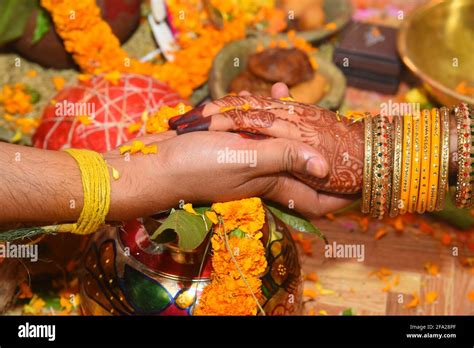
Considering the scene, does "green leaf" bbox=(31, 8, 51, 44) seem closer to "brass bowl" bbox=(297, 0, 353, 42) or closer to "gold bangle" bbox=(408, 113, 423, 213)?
"brass bowl" bbox=(297, 0, 353, 42)

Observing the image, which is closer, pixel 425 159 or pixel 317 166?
pixel 317 166

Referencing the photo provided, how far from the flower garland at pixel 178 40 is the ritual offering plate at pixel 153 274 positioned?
117 cm

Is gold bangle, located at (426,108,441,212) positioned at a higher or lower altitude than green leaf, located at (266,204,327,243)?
higher

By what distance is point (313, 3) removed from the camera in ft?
11.2

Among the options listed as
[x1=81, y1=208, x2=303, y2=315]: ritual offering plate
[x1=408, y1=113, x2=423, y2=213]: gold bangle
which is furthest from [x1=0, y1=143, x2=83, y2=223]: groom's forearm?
[x1=408, y1=113, x2=423, y2=213]: gold bangle

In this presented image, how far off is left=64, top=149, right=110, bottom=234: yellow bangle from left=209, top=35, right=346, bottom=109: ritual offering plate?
108 centimetres

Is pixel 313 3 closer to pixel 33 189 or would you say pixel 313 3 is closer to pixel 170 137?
pixel 170 137

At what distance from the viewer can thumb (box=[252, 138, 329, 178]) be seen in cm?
188

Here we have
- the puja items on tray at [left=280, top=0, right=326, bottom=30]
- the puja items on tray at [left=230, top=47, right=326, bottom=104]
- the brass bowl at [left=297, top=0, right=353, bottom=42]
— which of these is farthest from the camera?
the puja items on tray at [left=280, top=0, right=326, bottom=30]

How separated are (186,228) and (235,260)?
0.15 meters

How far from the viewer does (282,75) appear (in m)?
2.88

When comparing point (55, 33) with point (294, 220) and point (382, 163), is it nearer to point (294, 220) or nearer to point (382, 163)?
point (294, 220)

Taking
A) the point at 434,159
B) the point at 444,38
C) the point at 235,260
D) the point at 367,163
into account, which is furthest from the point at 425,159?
the point at 444,38

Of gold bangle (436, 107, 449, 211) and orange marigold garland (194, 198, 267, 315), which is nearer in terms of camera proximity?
orange marigold garland (194, 198, 267, 315)
